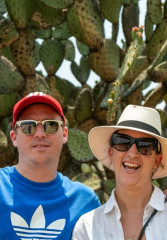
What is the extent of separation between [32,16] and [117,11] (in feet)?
2.92

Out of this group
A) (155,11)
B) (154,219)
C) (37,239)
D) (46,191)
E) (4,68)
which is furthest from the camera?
(155,11)

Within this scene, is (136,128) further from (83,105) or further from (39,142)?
(83,105)

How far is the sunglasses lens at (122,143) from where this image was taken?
2383 millimetres

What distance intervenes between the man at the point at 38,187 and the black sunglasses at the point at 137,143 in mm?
399

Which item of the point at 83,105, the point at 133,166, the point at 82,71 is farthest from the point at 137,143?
the point at 82,71

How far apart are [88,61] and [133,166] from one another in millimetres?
3463

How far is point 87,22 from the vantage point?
A: 205 inches

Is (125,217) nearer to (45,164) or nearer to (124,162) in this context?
(124,162)

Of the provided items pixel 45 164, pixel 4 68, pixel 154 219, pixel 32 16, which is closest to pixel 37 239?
pixel 45 164

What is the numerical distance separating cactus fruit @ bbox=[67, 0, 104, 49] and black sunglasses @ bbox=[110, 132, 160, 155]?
2986mm

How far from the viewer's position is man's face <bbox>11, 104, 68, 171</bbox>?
2633 mm

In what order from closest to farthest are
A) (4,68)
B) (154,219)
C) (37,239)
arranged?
(154,219), (37,239), (4,68)

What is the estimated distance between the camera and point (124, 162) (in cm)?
238

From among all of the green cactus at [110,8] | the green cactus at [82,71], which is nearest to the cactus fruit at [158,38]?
the green cactus at [110,8]
